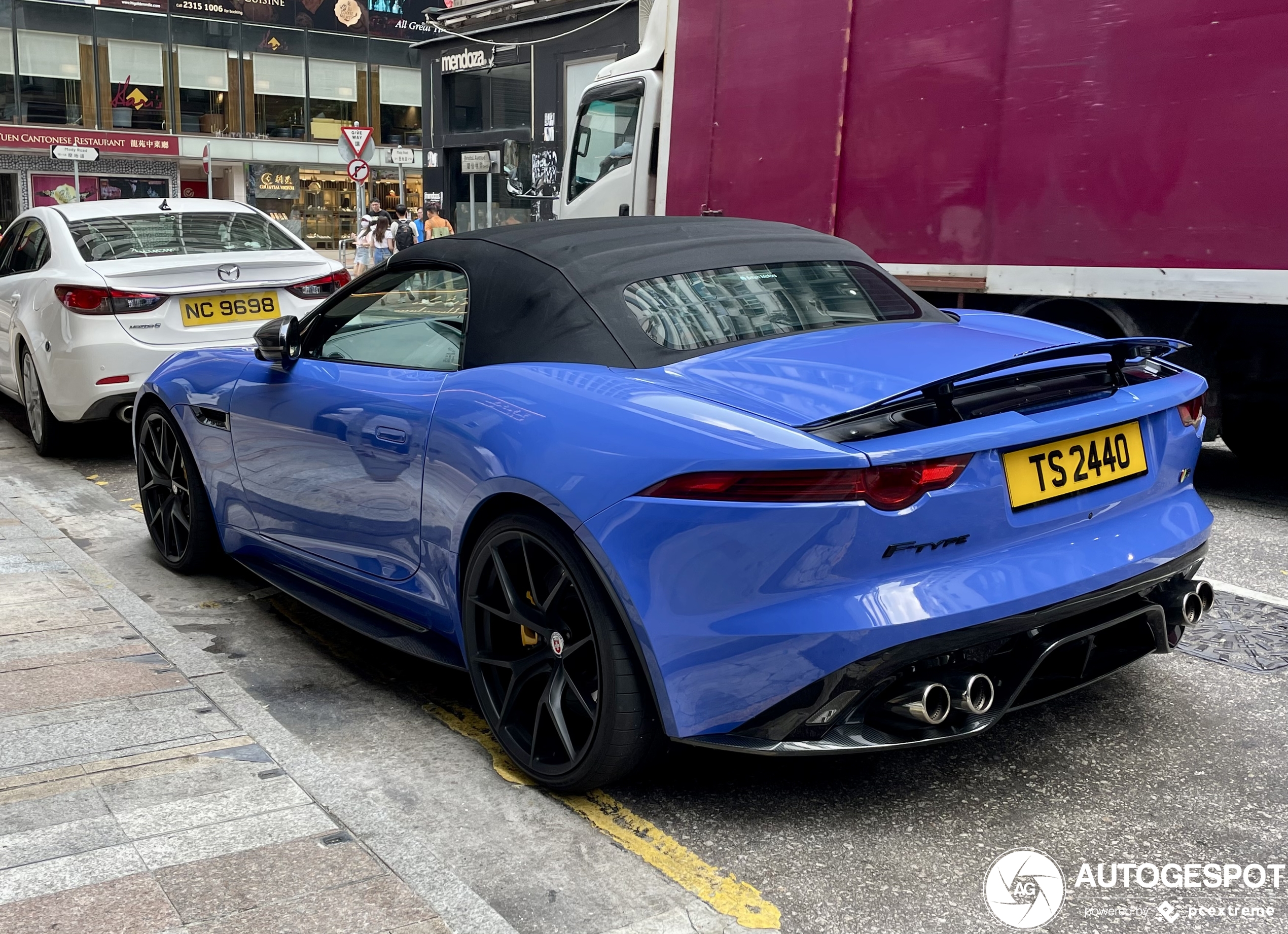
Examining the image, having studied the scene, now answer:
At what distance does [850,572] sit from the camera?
2.67m

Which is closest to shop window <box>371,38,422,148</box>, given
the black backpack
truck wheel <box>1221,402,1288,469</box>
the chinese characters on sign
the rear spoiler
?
the chinese characters on sign

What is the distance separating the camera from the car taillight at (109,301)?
7293 mm

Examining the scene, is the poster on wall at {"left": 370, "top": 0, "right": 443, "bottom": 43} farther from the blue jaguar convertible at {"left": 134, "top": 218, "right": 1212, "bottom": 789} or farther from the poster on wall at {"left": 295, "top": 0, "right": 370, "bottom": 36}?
the blue jaguar convertible at {"left": 134, "top": 218, "right": 1212, "bottom": 789}

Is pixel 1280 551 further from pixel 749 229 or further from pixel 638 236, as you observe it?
pixel 638 236

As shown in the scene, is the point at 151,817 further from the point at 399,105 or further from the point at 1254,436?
the point at 399,105

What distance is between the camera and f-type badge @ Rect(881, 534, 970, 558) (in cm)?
268

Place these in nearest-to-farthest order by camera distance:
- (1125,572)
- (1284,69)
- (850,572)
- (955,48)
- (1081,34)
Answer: (850,572), (1125,572), (1284,69), (1081,34), (955,48)

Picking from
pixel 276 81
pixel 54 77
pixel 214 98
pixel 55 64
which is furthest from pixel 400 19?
pixel 54 77

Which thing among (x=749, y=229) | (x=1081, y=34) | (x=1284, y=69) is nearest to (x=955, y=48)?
(x=1081, y=34)

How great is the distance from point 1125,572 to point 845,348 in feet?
2.83

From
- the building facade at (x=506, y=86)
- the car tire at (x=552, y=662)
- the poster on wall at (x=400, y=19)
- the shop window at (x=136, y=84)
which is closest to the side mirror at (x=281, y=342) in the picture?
the car tire at (x=552, y=662)

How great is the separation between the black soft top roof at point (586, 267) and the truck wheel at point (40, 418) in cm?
472

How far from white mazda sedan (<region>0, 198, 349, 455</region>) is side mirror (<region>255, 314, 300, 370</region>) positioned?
2583 millimetres

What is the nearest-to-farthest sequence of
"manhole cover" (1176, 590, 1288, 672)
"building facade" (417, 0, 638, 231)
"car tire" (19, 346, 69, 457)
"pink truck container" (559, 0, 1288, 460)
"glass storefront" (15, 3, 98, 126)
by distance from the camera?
"manhole cover" (1176, 590, 1288, 672) → "pink truck container" (559, 0, 1288, 460) → "car tire" (19, 346, 69, 457) → "building facade" (417, 0, 638, 231) → "glass storefront" (15, 3, 98, 126)
